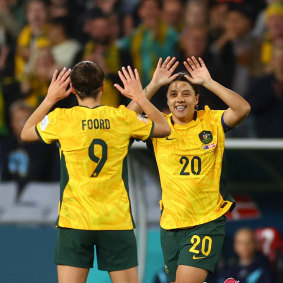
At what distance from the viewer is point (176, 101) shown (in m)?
6.25

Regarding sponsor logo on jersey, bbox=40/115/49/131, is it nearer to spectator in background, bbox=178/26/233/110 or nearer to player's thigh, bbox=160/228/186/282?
player's thigh, bbox=160/228/186/282

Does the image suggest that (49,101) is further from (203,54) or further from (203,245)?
(203,54)

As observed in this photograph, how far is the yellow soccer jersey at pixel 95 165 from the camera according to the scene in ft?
18.0

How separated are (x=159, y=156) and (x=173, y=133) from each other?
20 centimetres

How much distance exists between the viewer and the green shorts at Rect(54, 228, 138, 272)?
217 inches

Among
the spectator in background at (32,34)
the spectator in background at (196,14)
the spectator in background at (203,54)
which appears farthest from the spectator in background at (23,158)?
the spectator in background at (196,14)

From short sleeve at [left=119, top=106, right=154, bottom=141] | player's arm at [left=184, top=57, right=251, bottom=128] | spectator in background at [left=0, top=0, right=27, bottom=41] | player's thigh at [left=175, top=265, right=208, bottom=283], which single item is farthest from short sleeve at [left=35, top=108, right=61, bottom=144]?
spectator in background at [left=0, top=0, right=27, bottom=41]

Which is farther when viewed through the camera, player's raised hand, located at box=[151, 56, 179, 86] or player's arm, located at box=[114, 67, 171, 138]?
player's raised hand, located at box=[151, 56, 179, 86]

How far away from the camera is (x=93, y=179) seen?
5480 millimetres

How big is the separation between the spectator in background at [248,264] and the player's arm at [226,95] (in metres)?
3.07

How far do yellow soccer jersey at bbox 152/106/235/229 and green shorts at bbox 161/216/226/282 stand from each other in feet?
0.18

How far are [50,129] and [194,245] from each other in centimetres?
136

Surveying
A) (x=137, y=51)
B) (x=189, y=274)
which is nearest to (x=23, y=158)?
(x=137, y=51)

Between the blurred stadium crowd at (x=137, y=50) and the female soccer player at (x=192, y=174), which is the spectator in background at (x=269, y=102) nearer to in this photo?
the blurred stadium crowd at (x=137, y=50)
